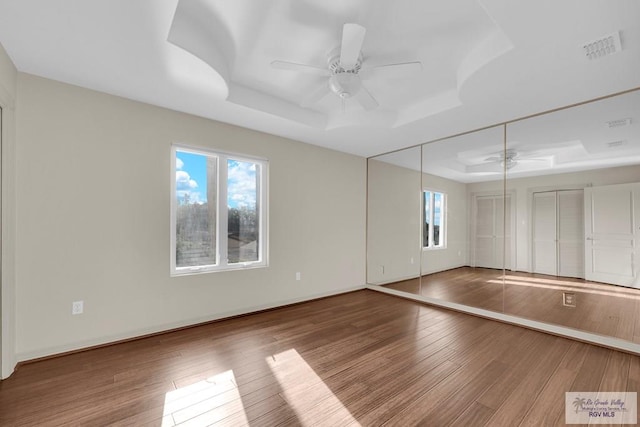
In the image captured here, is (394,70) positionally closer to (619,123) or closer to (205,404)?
(619,123)

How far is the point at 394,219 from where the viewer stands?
4.93 metres

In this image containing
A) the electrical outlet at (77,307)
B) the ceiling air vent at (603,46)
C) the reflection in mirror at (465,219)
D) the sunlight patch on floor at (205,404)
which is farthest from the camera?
the reflection in mirror at (465,219)

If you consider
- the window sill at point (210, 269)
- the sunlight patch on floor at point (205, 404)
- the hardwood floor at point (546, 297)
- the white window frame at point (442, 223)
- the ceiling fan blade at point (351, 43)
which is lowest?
the sunlight patch on floor at point (205, 404)

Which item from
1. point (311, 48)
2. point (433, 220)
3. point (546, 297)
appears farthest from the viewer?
point (433, 220)

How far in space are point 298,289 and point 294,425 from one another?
256 cm

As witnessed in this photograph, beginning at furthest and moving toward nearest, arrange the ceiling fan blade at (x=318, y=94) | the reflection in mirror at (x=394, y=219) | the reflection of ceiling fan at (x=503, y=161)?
1. the reflection in mirror at (x=394, y=219)
2. the reflection of ceiling fan at (x=503, y=161)
3. the ceiling fan blade at (x=318, y=94)

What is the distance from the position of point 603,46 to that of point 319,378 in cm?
325

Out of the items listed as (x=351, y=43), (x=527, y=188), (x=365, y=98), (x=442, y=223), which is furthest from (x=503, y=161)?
(x=351, y=43)

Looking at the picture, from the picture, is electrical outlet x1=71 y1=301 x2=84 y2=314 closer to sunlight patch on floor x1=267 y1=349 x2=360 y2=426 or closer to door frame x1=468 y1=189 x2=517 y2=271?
sunlight patch on floor x1=267 y1=349 x2=360 y2=426

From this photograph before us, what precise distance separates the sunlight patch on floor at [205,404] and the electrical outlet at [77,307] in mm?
1390

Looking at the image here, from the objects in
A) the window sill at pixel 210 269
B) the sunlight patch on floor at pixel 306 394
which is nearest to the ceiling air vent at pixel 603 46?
the sunlight patch on floor at pixel 306 394

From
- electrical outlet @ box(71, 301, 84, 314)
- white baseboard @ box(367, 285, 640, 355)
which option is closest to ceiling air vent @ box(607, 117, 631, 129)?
white baseboard @ box(367, 285, 640, 355)

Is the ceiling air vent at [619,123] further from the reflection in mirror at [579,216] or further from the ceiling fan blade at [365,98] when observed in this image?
the ceiling fan blade at [365,98]

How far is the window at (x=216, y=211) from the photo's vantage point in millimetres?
3252
